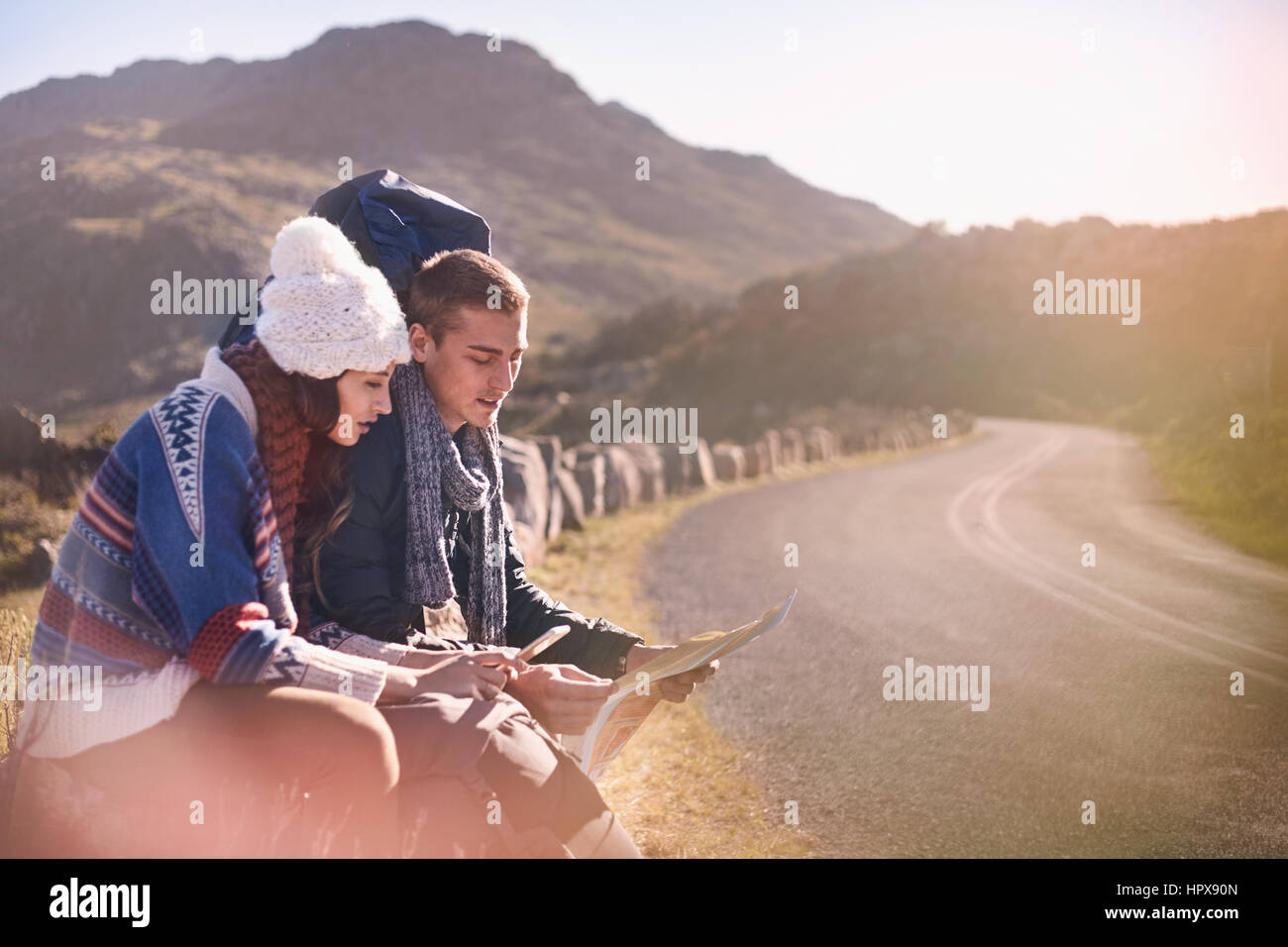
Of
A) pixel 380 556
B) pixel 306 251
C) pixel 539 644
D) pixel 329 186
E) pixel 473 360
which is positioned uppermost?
pixel 329 186

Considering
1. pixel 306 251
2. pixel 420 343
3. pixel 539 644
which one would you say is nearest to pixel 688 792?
pixel 539 644

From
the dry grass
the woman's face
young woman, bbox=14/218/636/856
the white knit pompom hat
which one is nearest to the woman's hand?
young woman, bbox=14/218/636/856

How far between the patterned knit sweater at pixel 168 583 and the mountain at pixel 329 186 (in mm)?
8914

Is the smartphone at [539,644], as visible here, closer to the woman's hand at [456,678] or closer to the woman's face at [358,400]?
the woman's hand at [456,678]

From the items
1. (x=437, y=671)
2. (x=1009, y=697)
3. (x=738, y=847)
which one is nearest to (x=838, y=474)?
(x=1009, y=697)

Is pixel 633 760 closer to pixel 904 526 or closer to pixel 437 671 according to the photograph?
pixel 437 671

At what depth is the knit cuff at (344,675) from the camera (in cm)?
212

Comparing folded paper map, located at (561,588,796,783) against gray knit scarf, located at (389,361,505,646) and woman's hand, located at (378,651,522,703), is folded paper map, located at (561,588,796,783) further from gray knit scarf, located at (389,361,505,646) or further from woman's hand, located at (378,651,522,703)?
gray knit scarf, located at (389,361,505,646)

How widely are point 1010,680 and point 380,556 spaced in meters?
3.84

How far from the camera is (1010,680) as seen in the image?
208 inches

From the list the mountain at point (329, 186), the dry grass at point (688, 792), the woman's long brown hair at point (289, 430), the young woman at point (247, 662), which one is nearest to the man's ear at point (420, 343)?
the woman's long brown hair at point (289, 430)

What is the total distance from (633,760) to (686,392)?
123 ft

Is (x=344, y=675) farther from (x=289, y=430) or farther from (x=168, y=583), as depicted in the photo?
(x=289, y=430)
